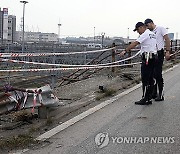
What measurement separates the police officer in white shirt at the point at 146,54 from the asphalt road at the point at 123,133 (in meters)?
0.34

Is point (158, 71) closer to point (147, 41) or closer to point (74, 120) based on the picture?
Answer: point (147, 41)

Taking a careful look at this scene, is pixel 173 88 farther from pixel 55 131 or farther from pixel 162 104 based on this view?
pixel 55 131

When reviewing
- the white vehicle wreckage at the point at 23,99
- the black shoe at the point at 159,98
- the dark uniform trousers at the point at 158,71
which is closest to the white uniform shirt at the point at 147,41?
the dark uniform trousers at the point at 158,71

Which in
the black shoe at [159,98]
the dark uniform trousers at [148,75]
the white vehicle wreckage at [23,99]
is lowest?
the black shoe at [159,98]

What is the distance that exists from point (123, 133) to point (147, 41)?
3127 millimetres

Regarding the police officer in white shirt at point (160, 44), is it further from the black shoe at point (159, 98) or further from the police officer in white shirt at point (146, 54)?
the police officer in white shirt at point (146, 54)

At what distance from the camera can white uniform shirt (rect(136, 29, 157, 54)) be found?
8.24 m

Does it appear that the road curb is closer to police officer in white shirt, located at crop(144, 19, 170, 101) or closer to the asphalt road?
the asphalt road

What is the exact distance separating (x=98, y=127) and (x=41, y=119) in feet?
3.79

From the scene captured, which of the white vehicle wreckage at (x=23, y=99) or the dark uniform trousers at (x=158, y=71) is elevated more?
the dark uniform trousers at (x=158, y=71)

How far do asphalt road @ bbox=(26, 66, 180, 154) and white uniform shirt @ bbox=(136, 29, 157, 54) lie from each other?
1.33 metres

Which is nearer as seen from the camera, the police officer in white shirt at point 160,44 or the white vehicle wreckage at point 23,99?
the white vehicle wreckage at point 23,99

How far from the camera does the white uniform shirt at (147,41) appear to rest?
824 cm

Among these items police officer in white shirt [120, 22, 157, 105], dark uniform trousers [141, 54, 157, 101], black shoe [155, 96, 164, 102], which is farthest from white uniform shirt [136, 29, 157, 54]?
black shoe [155, 96, 164, 102]
